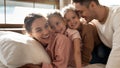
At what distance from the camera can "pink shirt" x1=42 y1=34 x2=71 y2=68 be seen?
4.32ft

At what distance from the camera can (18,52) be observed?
1151 mm

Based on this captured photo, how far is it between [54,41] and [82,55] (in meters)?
0.27

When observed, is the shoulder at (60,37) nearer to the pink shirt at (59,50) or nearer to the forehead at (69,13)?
the pink shirt at (59,50)

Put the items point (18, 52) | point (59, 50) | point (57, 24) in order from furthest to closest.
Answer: point (57, 24)
point (59, 50)
point (18, 52)

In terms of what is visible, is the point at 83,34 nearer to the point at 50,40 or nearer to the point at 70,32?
the point at 70,32

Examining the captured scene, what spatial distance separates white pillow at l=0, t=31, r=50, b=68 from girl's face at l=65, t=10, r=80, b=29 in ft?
1.06

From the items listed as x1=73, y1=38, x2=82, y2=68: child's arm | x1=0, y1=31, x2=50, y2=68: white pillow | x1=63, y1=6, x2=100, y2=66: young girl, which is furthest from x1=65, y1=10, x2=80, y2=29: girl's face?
x1=0, y1=31, x2=50, y2=68: white pillow

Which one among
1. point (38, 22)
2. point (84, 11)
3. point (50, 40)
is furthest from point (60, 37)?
point (84, 11)

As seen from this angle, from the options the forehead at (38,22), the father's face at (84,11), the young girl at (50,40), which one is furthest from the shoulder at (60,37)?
the father's face at (84,11)

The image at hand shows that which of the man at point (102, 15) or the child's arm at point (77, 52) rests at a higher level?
the man at point (102, 15)

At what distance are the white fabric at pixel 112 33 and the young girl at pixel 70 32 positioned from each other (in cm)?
22

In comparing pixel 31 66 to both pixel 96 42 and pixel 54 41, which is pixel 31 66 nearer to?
pixel 54 41

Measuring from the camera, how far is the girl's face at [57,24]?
143 centimetres

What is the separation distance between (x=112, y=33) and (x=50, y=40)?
1.51 feet
